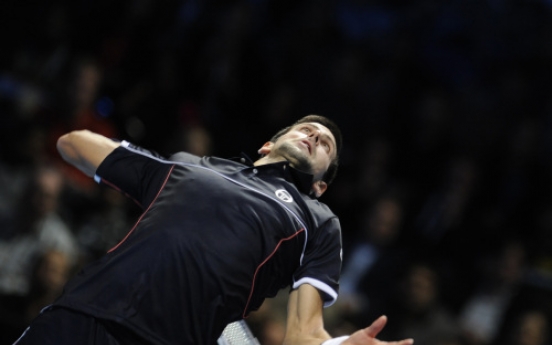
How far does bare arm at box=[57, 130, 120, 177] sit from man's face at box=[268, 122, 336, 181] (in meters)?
0.76

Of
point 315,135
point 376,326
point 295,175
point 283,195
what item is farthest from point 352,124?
point 376,326

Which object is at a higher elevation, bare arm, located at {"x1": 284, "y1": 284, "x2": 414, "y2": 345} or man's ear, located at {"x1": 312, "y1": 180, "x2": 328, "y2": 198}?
man's ear, located at {"x1": 312, "y1": 180, "x2": 328, "y2": 198}

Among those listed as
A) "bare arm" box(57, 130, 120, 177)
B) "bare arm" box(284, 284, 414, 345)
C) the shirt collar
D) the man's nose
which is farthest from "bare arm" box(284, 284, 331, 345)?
"bare arm" box(57, 130, 120, 177)

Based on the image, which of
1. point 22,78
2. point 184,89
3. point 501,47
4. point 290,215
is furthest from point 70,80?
point 501,47

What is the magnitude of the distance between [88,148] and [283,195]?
87cm

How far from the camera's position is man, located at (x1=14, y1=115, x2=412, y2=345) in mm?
3539

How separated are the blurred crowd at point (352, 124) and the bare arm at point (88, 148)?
182 centimetres

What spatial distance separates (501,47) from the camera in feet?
31.0

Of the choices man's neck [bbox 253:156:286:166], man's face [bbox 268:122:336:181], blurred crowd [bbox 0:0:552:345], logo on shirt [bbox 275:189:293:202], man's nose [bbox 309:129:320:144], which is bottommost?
blurred crowd [bbox 0:0:552:345]

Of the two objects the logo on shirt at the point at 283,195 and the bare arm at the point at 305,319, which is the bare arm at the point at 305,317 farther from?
the logo on shirt at the point at 283,195

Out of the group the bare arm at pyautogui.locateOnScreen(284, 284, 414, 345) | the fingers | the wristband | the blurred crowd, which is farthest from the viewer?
the blurred crowd

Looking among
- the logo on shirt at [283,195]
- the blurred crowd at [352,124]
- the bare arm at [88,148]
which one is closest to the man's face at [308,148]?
the logo on shirt at [283,195]

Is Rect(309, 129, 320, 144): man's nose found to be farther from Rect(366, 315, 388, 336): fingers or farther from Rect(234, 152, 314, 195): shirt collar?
Rect(366, 315, 388, 336): fingers

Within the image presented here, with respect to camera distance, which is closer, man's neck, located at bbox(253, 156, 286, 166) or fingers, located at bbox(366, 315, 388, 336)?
fingers, located at bbox(366, 315, 388, 336)
